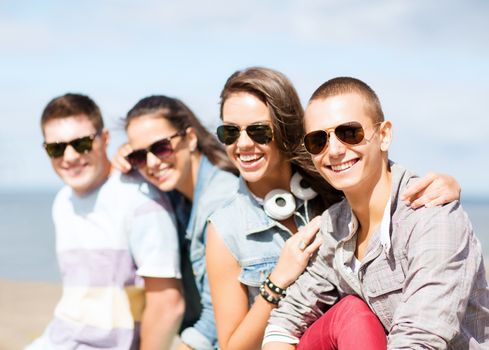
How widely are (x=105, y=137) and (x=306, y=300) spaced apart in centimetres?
209

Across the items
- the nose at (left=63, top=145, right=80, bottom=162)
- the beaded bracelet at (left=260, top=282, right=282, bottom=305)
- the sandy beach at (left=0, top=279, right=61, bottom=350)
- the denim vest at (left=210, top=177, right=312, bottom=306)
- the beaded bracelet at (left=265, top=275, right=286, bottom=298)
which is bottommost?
the sandy beach at (left=0, top=279, right=61, bottom=350)

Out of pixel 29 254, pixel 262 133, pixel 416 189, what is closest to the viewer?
pixel 416 189

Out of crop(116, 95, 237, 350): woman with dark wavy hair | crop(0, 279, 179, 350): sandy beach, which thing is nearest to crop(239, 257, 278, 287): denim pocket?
crop(116, 95, 237, 350): woman with dark wavy hair

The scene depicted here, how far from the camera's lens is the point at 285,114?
4.45 meters

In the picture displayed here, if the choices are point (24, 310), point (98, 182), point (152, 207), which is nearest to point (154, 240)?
→ point (152, 207)

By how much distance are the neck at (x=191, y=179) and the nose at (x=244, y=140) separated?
80 cm

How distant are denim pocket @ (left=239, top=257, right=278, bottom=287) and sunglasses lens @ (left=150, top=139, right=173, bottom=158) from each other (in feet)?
3.27

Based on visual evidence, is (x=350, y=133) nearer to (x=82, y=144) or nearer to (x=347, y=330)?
(x=347, y=330)

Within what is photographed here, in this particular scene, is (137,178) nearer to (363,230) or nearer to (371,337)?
(363,230)

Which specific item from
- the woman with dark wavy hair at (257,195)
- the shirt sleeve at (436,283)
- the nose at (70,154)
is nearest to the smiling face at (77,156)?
the nose at (70,154)

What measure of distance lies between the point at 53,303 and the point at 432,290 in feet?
35.0

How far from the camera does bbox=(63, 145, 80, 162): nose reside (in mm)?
5219

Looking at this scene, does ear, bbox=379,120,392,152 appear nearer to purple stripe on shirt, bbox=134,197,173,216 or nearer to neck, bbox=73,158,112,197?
purple stripe on shirt, bbox=134,197,173,216

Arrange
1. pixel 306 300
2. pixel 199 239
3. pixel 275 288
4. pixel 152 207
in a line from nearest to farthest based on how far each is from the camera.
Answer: pixel 306 300, pixel 275 288, pixel 199 239, pixel 152 207
